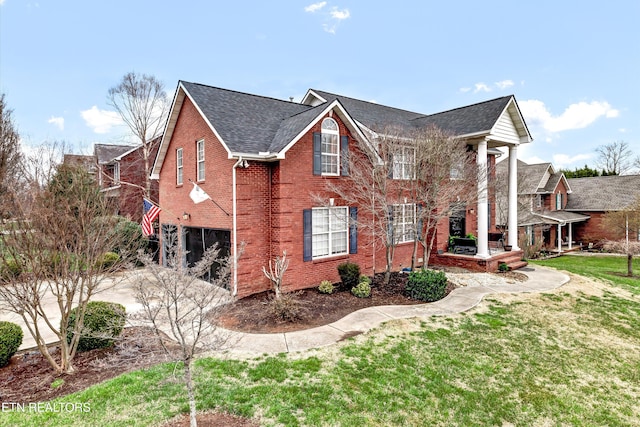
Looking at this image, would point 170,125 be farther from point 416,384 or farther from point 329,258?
point 416,384

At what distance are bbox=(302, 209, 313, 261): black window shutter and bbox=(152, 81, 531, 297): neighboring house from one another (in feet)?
0.12

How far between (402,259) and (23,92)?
22893 mm

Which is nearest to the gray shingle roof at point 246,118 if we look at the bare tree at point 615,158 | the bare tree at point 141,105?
the bare tree at point 141,105

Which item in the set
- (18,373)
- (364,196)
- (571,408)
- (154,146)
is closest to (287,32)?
(364,196)

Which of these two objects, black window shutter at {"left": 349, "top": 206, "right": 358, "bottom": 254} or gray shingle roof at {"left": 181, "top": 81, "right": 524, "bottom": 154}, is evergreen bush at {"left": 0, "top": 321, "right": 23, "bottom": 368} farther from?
black window shutter at {"left": 349, "top": 206, "right": 358, "bottom": 254}

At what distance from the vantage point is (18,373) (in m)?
6.14

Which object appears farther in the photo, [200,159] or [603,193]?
[603,193]

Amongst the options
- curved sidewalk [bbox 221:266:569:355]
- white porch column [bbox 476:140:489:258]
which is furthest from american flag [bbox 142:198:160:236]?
white porch column [bbox 476:140:489:258]

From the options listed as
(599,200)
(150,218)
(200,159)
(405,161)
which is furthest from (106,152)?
(599,200)

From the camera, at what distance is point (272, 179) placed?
11344 millimetres

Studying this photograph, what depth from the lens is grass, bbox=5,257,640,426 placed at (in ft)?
15.6

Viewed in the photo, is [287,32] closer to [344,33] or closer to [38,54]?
[344,33]

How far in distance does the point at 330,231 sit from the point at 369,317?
417 cm

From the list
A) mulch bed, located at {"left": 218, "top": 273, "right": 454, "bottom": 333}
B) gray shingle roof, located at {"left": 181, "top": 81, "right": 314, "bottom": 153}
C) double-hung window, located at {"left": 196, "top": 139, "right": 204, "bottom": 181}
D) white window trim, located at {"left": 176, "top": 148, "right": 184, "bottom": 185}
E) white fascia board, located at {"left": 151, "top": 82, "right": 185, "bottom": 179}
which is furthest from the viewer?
white window trim, located at {"left": 176, "top": 148, "right": 184, "bottom": 185}
